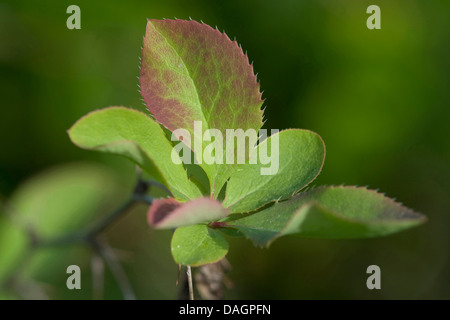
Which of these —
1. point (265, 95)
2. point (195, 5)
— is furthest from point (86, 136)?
point (195, 5)

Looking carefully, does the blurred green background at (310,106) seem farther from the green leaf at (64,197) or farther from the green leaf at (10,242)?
the green leaf at (10,242)

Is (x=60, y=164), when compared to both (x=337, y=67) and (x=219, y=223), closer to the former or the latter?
(x=337, y=67)

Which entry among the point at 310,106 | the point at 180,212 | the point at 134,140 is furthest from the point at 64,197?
the point at 180,212

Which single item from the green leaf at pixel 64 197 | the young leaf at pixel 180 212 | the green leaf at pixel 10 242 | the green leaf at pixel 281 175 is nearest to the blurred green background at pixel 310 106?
the green leaf at pixel 64 197

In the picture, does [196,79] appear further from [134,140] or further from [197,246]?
[197,246]

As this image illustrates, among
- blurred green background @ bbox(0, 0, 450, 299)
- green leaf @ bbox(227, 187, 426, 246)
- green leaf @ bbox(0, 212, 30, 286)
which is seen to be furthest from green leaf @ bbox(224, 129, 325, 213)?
green leaf @ bbox(0, 212, 30, 286)
